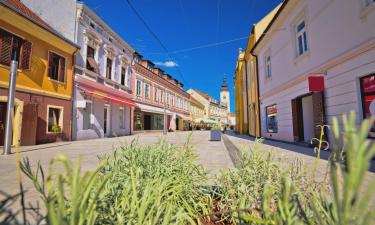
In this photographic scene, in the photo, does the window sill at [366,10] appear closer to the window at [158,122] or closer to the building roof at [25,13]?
the building roof at [25,13]

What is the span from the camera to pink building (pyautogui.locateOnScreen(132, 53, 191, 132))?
21484mm

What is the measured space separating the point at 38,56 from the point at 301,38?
39.8ft

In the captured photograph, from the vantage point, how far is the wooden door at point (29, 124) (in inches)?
355

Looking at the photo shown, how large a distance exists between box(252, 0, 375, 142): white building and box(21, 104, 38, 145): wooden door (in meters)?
11.5

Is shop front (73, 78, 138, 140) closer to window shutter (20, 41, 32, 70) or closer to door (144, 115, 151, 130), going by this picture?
window shutter (20, 41, 32, 70)

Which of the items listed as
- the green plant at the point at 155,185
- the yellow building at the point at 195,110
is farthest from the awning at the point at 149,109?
the green plant at the point at 155,185

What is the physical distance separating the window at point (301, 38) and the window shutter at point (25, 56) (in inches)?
472

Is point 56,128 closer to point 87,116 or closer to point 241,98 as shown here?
point 87,116

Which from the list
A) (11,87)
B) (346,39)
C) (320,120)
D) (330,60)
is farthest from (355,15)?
(11,87)

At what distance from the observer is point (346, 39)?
18.3ft

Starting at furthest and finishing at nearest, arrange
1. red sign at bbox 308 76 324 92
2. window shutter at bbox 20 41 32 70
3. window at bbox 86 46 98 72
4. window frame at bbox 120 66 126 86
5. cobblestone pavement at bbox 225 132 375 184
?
window frame at bbox 120 66 126 86, window at bbox 86 46 98 72, window shutter at bbox 20 41 32 70, red sign at bbox 308 76 324 92, cobblestone pavement at bbox 225 132 375 184

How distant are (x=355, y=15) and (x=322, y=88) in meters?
2.20

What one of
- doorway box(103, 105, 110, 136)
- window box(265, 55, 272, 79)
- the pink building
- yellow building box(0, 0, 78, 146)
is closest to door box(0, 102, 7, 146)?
yellow building box(0, 0, 78, 146)

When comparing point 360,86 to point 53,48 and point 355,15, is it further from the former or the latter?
point 53,48
